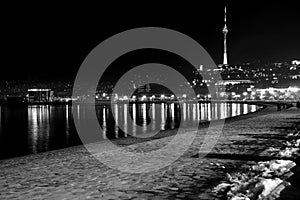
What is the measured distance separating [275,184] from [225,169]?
7.27ft

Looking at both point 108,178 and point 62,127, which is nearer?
point 108,178

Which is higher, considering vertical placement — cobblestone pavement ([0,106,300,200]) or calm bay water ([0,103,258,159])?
cobblestone pavement ([0,106,300,200])

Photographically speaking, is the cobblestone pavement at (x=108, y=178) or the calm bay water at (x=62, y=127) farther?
the calm bay water at (x=62, y=127)

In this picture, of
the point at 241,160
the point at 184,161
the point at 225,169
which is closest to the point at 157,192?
the point at 225,169

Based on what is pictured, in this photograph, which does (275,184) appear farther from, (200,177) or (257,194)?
(200,177)

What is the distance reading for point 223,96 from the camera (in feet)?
643

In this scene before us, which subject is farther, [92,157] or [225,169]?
[92,157]

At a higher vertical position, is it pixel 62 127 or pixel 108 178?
pixel 108 178

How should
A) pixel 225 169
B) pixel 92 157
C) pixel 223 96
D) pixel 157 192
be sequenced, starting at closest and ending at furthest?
pixel 157 192, pixel 225 169, pixel 92 157, pixel 223 96

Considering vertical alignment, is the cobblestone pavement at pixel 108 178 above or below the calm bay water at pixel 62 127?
above

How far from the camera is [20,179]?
7.66 m

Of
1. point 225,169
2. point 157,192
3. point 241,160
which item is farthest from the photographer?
point 241,160

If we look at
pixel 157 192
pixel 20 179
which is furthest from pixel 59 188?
pixel 157 192

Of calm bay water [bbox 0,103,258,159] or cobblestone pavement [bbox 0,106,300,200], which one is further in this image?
calm bay water [bbox 0,103,258,159]
